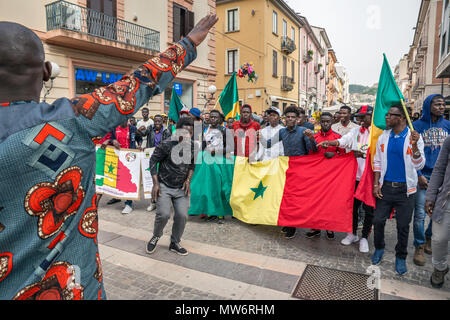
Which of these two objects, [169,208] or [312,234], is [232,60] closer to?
[312,234]

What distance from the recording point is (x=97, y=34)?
12.4 meters

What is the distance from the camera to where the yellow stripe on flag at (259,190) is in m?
5.18

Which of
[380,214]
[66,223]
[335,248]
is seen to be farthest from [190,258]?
[66,223]

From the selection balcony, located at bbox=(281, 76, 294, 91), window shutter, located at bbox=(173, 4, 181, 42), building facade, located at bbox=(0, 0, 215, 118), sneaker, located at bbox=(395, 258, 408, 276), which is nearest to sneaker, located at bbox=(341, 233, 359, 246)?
sneaker, located at bbox=(395, 258, 408, 276)

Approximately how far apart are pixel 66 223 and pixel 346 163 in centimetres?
437

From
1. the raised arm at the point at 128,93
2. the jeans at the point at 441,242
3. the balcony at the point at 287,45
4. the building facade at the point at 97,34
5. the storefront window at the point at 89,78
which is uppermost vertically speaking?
the balcony at the point at 287,45

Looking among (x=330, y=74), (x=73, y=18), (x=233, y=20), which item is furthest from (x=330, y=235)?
(x=330, y=74)

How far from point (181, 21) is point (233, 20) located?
10.1 metres

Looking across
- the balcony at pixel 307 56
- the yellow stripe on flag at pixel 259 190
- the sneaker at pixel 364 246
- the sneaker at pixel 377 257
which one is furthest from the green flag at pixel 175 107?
the balcony at pixel 307 56

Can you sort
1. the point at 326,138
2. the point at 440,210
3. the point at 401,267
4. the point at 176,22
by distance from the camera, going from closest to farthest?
the point at 440,210
the point at 401,267
the point at 326,138
the point at 176,22

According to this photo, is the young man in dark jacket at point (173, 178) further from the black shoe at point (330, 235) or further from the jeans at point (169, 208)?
the black shoe at point (330, 235)

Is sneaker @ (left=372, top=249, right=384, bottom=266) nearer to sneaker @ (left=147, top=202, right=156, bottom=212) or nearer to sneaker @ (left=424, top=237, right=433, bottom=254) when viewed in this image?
sneaker @ (left=424, top=237, right=433, bottom=254)

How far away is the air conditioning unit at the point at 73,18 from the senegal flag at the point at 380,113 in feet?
34.7
